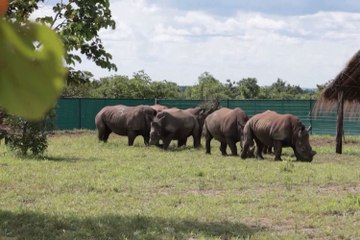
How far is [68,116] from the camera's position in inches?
1078

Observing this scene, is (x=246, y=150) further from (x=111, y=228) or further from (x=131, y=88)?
(x=131, y=88)

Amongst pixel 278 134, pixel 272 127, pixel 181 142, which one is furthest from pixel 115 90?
pixel 278 134

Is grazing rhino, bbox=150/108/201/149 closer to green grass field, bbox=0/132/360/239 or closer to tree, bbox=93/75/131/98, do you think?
green grass field, bbox=0/132/360/239

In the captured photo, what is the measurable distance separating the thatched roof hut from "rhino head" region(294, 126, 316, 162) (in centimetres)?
275

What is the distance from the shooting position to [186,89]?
52.7 metres

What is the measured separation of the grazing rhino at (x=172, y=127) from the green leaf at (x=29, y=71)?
1725 centimetres

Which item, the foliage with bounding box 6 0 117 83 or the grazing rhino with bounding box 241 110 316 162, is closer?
the foliage with bounding box 6 0 117 83

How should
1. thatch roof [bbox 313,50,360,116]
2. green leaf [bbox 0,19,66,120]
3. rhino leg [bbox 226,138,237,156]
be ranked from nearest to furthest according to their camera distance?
green leaf [bbox 0,19,66,120]
rhino leg [bbox 226,138,237,156]
thatch roof [bbox 313,50,360,116]

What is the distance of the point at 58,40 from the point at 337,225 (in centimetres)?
636

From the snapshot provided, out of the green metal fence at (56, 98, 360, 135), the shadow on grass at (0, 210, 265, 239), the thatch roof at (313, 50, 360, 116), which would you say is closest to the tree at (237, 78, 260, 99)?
the green metal fence at (56, 98, 360, 135)

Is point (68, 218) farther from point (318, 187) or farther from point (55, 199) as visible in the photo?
point (318, 187)

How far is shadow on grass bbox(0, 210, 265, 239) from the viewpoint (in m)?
5.50

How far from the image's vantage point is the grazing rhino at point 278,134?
14266 mm

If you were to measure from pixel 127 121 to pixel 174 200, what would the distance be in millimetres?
11833
